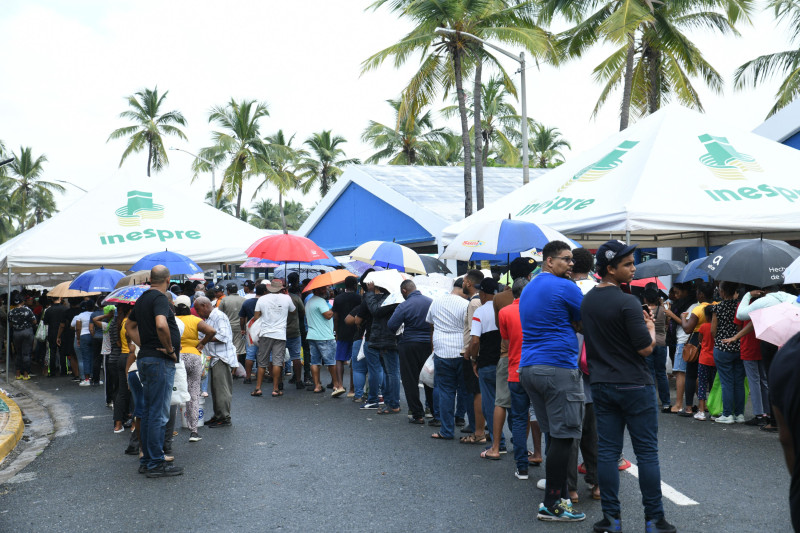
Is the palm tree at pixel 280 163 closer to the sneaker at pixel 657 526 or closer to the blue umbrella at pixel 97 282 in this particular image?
the blue umbrella at pixel 97 282

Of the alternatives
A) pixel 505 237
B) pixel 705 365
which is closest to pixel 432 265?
pixel 505 237

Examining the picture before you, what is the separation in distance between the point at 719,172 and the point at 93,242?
12.0m

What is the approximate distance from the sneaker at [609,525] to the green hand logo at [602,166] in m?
8.49

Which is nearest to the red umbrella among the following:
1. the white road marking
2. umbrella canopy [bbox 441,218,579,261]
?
umbrella canopy [bbox 441,218,579,261]

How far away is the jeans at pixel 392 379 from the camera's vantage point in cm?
989

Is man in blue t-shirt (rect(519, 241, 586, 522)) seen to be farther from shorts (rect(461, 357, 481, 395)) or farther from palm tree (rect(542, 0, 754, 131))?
palm tree (rect(542, 0, 754, 131))

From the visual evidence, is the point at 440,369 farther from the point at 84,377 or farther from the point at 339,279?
the point at 84,377

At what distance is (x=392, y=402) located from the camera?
9.91 metres

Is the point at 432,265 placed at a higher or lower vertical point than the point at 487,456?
higher

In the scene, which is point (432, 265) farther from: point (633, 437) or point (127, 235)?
point (633, 437)

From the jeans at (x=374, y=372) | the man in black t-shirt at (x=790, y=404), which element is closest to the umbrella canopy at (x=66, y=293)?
the jeans at (x=374, y=372)

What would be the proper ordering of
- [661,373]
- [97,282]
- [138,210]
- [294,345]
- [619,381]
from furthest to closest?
[138,210]
[97,282]
[294,345]
[661,373]
[619,381]

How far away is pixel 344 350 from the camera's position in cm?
1138

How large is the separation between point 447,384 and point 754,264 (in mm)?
3567
